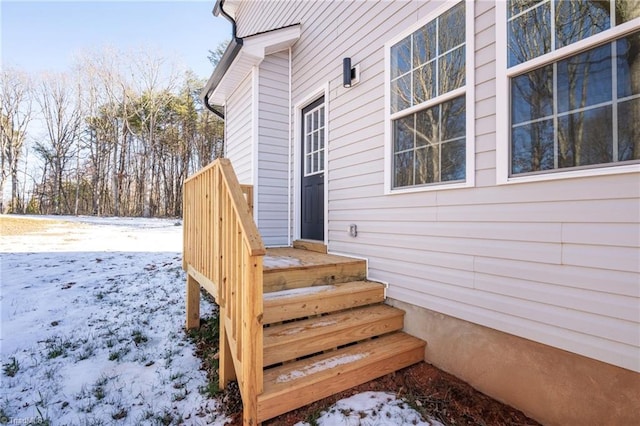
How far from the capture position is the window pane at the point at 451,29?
244 cm

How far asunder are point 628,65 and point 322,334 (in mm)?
2532

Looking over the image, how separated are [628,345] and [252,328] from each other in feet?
6.79

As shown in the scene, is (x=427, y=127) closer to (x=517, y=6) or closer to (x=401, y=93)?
(x=401, y=93)

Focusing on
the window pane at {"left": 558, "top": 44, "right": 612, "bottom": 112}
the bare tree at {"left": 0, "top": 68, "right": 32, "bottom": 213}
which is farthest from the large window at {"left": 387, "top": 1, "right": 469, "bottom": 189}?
the bare tree at {"left": 0, "top": 68, "right": 32, "bottom": 213}

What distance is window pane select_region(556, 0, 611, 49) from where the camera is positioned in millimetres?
1737

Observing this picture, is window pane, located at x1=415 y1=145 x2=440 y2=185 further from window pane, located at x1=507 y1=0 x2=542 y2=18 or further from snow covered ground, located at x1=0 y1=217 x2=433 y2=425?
snow covered ground, located at x1=0 y1=217 x2=433 y2=425

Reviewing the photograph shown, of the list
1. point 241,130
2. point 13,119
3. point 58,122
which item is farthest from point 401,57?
point 13,119

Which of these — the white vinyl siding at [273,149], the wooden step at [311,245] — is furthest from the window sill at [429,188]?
the white vinyl siding at [273,149]

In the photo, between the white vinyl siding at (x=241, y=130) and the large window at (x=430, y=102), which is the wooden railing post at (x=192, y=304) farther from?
the large window at (x=430, y=102)

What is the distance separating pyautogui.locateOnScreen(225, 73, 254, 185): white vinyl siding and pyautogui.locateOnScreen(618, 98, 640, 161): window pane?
3.97 m

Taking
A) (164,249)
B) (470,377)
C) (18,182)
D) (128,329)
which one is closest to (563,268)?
(470,377)

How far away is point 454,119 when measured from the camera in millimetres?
2508

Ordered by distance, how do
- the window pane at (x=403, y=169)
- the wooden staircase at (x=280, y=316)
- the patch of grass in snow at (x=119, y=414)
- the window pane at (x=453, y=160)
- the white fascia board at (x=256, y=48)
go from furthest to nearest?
1. the white fascia board at (x=256, y=48)
2. the window pane at (x=403, y=169)
3. the window pane at (x=453, y=160)
4. the patch of grass in snow at (x=119, y=414)
5. the wooden staircase at (x=280, y=316)

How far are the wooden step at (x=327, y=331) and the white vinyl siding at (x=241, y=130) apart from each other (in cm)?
267
